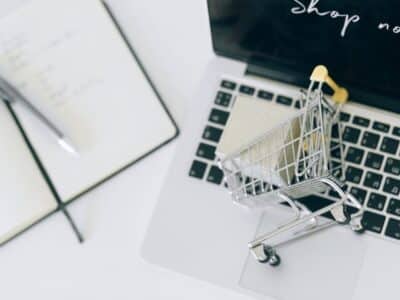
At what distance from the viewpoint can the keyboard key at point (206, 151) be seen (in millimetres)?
722

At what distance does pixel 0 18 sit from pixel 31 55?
0.19 ft

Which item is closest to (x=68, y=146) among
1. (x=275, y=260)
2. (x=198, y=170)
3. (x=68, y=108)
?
(x=68, y=108)

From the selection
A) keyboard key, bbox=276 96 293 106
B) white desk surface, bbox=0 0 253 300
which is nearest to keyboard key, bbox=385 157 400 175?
keyboard key, bbox=276 96 293 106

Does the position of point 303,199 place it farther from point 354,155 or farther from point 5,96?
point 5,96

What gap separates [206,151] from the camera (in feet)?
2.38

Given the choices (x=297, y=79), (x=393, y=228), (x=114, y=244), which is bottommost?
(x=114, y=244)

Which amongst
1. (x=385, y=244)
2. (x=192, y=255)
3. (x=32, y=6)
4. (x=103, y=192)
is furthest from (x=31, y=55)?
(x=385, y=244)

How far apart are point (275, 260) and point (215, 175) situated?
0.36ft

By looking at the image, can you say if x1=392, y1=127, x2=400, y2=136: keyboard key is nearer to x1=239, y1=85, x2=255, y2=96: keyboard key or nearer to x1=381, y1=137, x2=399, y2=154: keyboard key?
x1=381, y1=137, x2=399, y2=154: keyboard key

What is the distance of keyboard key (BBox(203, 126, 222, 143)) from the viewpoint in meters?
0.73

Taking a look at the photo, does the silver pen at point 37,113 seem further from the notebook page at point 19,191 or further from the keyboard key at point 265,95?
the keyboard key at point 265,95

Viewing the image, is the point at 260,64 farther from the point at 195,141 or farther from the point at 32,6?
the point at 32,6

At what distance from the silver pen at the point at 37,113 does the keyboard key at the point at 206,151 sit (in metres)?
0.14

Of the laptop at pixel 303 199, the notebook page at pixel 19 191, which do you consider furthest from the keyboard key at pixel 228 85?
the notebook page at pixel 19 191
